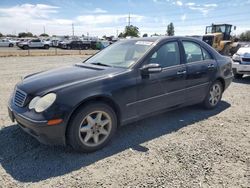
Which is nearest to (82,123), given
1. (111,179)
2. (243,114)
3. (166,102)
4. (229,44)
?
(111,179)

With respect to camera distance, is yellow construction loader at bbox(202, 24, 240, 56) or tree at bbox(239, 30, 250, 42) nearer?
yellow construction loader at bbox(202, 24, 240, 56)

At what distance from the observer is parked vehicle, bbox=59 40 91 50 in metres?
37.2

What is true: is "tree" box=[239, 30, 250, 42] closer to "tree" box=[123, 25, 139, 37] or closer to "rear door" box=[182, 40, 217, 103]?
"tree" box=[123, 25, 139, 37]

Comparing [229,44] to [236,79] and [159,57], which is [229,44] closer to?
[236,79]

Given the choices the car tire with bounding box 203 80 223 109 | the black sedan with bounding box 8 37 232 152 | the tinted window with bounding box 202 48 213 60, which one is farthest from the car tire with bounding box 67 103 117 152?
the tinted window with bounding box 202 48 213 60

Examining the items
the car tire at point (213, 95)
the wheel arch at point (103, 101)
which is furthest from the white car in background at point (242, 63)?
the wheel arch at point (103, 101)

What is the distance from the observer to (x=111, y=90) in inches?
133

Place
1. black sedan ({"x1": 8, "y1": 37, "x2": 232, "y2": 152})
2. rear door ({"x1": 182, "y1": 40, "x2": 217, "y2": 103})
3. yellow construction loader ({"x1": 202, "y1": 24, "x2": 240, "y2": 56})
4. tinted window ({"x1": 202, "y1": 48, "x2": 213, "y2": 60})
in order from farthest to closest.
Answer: yellow construction loader ({"x1": 202, "y1": 24, "x2": 240, "y2": 56}), tinted window ({"x1": 202, "y1": 48, "x2": 213, "y2": 60}), rear door ({"x1": 182, "y1": 40, "x2": 217, "y2": 103}), black sedan ({"x1": 8, "y1": 37, "x2": 232, "y2": 152})

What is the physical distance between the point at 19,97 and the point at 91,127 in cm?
111

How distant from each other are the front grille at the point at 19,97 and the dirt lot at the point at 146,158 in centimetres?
67

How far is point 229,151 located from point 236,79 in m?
6.26

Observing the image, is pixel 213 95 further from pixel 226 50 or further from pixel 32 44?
pixel 32 44

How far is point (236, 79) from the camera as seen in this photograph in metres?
8.93

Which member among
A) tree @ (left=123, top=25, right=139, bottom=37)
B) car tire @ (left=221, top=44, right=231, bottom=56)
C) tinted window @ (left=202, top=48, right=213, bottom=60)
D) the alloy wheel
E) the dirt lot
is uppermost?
tree @ (left=123, top=25, right=139, bottom=37)
